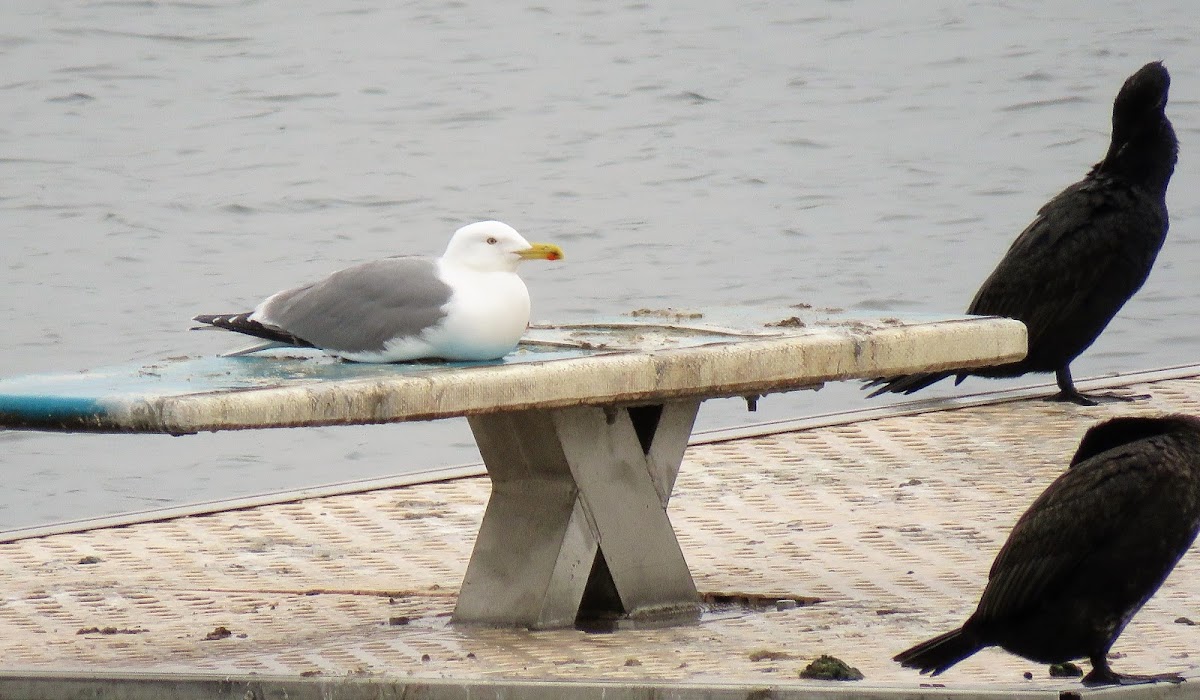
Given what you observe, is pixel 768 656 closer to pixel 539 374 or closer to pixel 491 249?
pixel 539 374

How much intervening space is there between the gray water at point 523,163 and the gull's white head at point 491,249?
10.5 feet

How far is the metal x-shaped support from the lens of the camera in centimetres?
402

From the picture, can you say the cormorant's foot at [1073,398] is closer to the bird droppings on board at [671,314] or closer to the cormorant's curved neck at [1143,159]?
the cormorant's curved neck at [1143,159]

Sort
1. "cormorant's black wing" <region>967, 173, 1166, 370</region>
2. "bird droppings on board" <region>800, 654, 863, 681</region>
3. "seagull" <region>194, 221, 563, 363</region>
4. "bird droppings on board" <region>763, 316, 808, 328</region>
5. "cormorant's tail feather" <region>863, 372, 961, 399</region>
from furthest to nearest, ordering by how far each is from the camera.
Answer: "cormorant's tail feather" <region>863, 372, 961, 399</region> < "cormorant's black wing" <region>967, 173, 1166, 370</region> < "bird droppings on board" <region>763, 316, 808, 328</region> < "seagull" <region>194, 221, 563, 363</region> < "bird droppings on board" <region>800, 654, 863, 681</region>

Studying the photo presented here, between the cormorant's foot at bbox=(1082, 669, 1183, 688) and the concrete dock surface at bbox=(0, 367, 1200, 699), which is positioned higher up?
the cormorant's foot at bbox=(1082, 669, 1183, 688)

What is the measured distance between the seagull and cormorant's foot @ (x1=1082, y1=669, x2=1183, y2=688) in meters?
1.19

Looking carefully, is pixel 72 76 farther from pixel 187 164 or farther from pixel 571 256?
pixel 571 256

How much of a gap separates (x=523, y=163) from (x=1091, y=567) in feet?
33.1

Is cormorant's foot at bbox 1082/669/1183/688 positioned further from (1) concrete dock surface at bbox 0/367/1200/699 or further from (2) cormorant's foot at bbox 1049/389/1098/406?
(2) cormorant's foot at bbox 1049/389/1098/406

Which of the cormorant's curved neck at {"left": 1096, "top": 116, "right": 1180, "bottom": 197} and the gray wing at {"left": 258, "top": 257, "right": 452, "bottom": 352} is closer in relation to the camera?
the gray wing at {"left": 258, "top": 257, "right": 452, "bottom": 352}

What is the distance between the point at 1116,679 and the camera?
3.34 m

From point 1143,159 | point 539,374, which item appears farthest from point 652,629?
point 1143,159

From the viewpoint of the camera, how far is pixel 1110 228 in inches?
242

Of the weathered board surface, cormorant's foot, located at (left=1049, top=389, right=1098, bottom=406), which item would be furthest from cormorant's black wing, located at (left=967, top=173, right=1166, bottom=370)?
the weathered board surface
